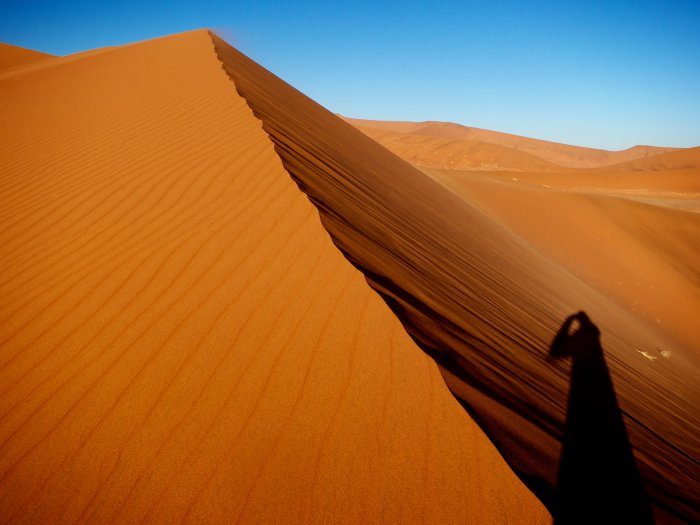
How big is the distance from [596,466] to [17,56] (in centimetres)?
3090

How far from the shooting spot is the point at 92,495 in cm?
121

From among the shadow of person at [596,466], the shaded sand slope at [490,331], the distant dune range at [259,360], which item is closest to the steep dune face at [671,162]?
the shaded sand slope at [490,331]

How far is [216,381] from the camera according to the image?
1.49 m

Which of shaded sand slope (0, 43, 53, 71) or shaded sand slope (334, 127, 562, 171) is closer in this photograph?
shaded sand slope (0, 43, 53, 71)

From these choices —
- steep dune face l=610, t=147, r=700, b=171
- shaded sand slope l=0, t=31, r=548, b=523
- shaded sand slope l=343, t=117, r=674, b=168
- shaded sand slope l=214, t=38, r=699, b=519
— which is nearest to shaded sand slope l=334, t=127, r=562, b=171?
steep dune face l=610, t=147, r=700, b=171

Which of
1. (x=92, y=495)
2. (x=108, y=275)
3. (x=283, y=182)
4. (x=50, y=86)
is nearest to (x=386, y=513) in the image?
(x=92, y=495)

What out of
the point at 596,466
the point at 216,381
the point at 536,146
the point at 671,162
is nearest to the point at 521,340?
the point at 596,466

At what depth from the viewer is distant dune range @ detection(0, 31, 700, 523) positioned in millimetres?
1224

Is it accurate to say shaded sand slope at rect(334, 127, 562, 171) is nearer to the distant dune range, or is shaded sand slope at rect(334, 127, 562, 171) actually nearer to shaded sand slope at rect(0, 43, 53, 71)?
shaded sand slope at rect(0, 43, 53, 71)

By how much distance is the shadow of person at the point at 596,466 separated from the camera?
4.00ft

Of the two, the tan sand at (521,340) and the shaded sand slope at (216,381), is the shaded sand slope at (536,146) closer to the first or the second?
the tan sand at (521,340)

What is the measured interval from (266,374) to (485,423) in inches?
32.3

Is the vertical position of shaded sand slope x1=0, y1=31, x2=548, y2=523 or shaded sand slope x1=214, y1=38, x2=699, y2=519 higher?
shaded sand slope x1=214, y1=38, x2=699, y2=519

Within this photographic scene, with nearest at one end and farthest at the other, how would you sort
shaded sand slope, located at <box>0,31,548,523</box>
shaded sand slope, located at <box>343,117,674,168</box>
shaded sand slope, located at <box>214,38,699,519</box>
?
shaded sand slope, located at <box>0,31,548,523</box>
shaded sand slope, located at <box>214,38,699,519</box>
shaded sand slope, located at <box>343,117,674,168</box>
